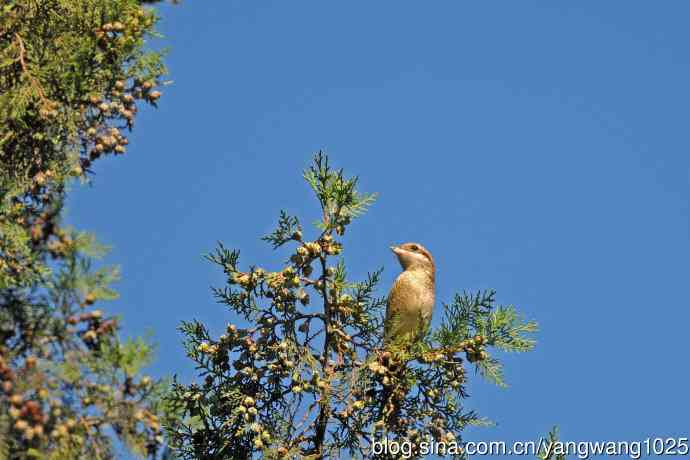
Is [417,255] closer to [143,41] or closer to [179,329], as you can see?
[179,329]

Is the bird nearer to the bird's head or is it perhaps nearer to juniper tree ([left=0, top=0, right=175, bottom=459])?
the bird's head

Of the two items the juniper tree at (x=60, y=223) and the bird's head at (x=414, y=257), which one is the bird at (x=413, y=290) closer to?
the bird's head at (x=414, y=257)

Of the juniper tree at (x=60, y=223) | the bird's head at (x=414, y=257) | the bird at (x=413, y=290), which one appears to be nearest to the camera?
the juniper tree at (x=60, y=223)

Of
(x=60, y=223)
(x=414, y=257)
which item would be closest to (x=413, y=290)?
(x=414, y=257)

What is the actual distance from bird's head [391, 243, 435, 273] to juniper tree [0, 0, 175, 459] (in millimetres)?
3682

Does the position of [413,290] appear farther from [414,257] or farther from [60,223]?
[60,223]

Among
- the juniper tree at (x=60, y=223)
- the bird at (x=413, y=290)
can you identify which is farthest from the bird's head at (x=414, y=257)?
the juniper tree at (x=60, y=223)

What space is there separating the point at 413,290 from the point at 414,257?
556 mm

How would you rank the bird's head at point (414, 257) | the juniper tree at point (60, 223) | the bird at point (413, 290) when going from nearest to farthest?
the juniper tree at point (60, 223) → the bird at point (413, 290) → the bird's head at point (414, 257)

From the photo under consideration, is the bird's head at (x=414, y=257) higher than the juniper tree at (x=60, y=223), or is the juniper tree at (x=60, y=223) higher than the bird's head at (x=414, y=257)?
the bird's head at (x=414, y=257)

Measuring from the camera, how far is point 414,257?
9.18 metres

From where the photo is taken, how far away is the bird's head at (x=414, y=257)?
9.13 metres

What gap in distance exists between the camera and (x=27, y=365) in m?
4.10

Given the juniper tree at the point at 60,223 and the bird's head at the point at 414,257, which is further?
the bird's head at the point at 414,257
